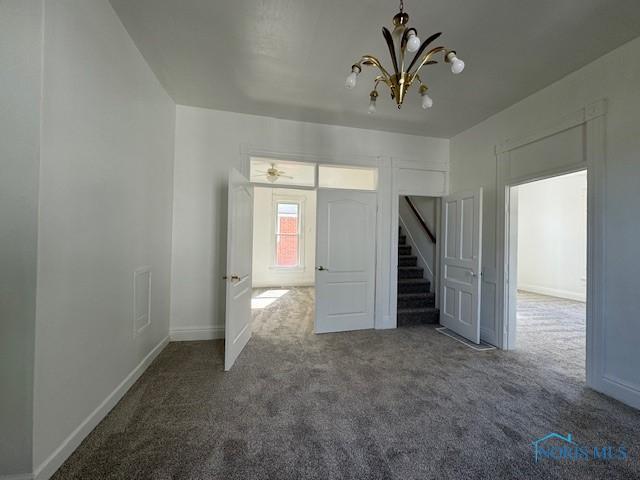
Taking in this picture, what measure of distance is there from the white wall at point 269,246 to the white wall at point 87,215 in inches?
176

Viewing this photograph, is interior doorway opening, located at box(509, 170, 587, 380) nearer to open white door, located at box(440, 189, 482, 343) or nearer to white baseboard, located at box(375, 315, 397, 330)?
open white door, located at box(440, 189, 482, 343)

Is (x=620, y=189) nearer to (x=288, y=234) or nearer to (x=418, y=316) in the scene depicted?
(x=418, y=316)

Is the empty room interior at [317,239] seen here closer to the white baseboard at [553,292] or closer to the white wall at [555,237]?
the white baseboard at [553,292]

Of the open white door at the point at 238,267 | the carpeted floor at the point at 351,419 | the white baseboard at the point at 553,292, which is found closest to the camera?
the carpeted floor at the point at 351,419

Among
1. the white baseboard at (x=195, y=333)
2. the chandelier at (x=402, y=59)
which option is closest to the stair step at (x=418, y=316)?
the white baseboard at (x=195, y=333)

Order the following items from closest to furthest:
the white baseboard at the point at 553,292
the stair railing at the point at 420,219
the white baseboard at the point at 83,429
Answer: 1. the white baseboard at the point at 83,429
2. the stair railing at the point at 420,219
3. the white baseboard at the point at 553,292

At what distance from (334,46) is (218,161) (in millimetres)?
1939

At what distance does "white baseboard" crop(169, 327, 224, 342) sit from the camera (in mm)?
3193

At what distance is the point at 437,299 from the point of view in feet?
13.7

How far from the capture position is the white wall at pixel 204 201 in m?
3.22

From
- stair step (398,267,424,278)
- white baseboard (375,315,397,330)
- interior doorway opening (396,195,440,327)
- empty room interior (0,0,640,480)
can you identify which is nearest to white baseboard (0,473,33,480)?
empty room interior (0,0,640,480)

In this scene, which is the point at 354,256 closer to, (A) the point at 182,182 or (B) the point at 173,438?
(A) the point at 182,182

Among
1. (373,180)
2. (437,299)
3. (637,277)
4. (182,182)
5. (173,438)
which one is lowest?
(173,438)

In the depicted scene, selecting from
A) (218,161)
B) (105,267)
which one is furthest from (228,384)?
(218,161)
